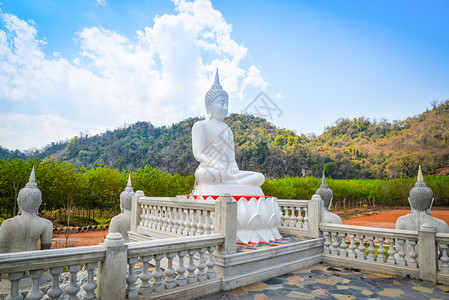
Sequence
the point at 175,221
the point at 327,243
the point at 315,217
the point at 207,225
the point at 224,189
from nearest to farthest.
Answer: the point at 207,225 → the point at 175,221 → the point at 327,243 → the point at 315,217 → the point at 224,189

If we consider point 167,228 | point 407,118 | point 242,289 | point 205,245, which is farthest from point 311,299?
point 407,118

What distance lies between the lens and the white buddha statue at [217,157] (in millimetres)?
6691

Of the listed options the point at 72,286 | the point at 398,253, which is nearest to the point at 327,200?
the point at 398,253

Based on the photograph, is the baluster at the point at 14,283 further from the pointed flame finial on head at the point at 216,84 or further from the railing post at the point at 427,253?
the pointed flame finial on head at the point at 216,84

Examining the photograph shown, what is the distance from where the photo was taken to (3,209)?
1495 cm

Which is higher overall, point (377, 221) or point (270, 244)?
point (270, 244)

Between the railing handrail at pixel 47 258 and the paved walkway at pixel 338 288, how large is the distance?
1.72m

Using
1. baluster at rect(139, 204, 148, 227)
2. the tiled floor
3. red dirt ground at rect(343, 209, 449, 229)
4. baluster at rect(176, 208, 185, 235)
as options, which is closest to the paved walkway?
the tiled floor

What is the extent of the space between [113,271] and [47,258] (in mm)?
688

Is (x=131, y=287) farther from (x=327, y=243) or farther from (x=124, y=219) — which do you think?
(x=327, y=243)

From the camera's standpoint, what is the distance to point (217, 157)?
7781 millimetres

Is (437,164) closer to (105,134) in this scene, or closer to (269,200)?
(269,200)

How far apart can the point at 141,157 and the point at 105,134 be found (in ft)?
60.0

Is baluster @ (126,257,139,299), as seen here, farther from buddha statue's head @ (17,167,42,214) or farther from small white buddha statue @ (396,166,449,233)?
small white buddha statue @ (396,166,449,233)
